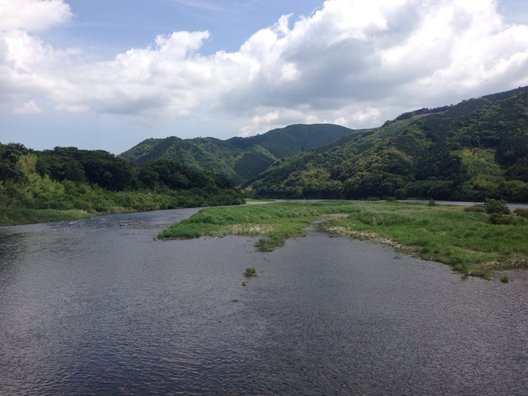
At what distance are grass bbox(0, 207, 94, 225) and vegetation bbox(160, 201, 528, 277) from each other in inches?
1296

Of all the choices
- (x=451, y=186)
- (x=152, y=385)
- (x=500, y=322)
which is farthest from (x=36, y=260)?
(x=451, y=186)

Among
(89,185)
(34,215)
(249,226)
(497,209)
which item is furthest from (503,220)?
(89,185)

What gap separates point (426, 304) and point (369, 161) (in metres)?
171

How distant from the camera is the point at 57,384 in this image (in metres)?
14.8

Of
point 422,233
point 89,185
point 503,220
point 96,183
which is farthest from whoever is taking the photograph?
point 96,183

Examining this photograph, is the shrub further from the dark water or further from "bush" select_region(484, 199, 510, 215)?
the dark water

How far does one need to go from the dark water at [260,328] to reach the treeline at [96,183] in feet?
199

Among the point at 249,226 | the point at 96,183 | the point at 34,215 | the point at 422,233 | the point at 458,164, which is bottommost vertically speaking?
the point at 422,233

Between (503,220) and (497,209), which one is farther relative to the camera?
(497,209)

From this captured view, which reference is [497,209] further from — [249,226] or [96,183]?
[96,183]

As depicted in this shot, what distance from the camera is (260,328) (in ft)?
66.8

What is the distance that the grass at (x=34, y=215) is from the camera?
236 feet

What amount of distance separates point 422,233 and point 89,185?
99069mm

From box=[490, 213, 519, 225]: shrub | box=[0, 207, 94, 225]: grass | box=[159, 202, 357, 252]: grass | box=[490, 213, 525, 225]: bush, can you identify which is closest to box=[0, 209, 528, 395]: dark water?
box=[159, 202, 357, 252]: grass
